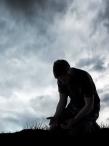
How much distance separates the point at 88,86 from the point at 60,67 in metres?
0.72

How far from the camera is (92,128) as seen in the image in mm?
7734

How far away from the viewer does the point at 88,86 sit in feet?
24.1

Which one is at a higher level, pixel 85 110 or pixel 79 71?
pixel 79 71

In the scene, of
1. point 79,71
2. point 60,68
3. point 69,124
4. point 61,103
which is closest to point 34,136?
point 61,103

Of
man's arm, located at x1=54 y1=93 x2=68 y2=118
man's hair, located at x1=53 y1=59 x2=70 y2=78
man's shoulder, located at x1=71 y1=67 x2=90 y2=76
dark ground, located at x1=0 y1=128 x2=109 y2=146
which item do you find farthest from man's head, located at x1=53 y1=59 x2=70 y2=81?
dark ground, located at x1=0 y1=128 x2=109 y2=146

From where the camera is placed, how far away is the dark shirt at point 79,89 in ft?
24.2

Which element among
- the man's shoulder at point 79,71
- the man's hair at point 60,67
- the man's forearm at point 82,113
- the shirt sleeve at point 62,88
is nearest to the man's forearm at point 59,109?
the shirt sleeve at point 62,88

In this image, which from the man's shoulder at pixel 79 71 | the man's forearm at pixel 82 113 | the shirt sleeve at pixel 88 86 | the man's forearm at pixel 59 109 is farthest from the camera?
the man's forearm at pixel 59 109

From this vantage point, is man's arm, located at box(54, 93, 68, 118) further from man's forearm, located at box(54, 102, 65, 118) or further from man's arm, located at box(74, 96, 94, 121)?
man's arm, located at box(74, 96, 94, 121)

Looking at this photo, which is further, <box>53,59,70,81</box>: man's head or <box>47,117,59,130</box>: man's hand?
<box>47,117,59,130</box>: man's hand

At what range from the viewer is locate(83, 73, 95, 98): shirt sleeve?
7300 millimetres

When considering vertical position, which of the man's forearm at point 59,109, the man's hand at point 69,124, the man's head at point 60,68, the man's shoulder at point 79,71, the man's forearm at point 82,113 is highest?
the man's shoulder at point 79,71

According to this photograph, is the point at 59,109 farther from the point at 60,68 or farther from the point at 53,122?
the point at 60,68

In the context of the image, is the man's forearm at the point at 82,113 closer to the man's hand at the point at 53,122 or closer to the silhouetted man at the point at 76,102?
the silhouetted man at the point at 76,102
